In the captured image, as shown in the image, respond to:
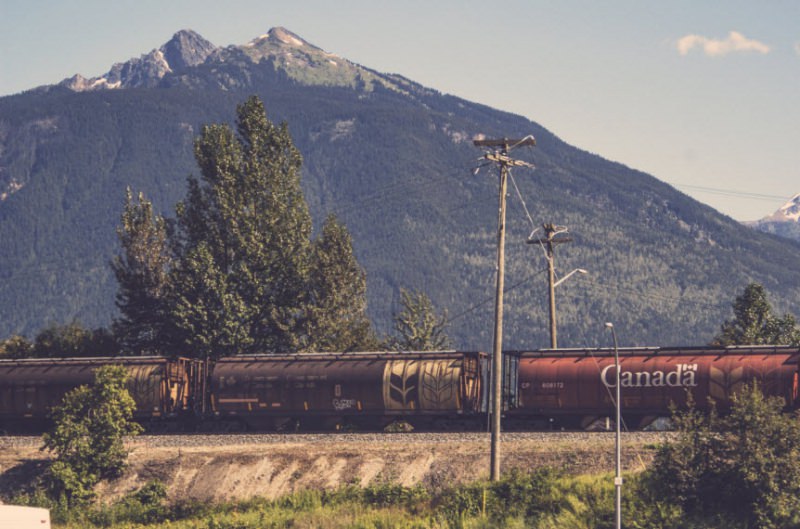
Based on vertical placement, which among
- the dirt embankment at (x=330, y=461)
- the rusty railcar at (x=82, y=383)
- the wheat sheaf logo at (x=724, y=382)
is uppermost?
the wheat sheaf logo at (x=724, y=382)

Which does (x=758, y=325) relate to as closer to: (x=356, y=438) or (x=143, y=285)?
(x=356, y=438)

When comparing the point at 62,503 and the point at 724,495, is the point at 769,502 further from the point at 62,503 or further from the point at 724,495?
the point at 62,503

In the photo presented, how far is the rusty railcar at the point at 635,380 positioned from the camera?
55.3m

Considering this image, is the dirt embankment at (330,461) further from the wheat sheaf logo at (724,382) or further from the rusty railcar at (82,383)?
the rusty railcar at (82,383)

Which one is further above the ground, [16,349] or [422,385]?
[16,349]

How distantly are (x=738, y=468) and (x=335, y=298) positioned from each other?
4064 centimetres

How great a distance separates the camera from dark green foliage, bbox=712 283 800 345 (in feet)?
270

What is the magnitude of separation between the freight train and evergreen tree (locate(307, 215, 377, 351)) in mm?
13116

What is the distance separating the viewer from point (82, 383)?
6556cm

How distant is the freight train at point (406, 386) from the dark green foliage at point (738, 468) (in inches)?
416

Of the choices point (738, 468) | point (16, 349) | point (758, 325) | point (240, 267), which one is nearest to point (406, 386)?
point (240, 267)

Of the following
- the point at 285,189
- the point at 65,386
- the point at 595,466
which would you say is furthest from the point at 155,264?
the point at 595,466

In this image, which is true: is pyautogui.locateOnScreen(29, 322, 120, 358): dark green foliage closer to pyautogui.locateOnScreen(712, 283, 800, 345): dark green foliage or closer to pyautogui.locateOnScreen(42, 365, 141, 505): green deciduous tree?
pyautogui.locateOnScreen(42, 365, 141, 505): green deciduous tree

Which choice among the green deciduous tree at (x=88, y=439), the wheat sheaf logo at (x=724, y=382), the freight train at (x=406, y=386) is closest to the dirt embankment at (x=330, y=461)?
the green deciduous tree at (x=88, y=439)
